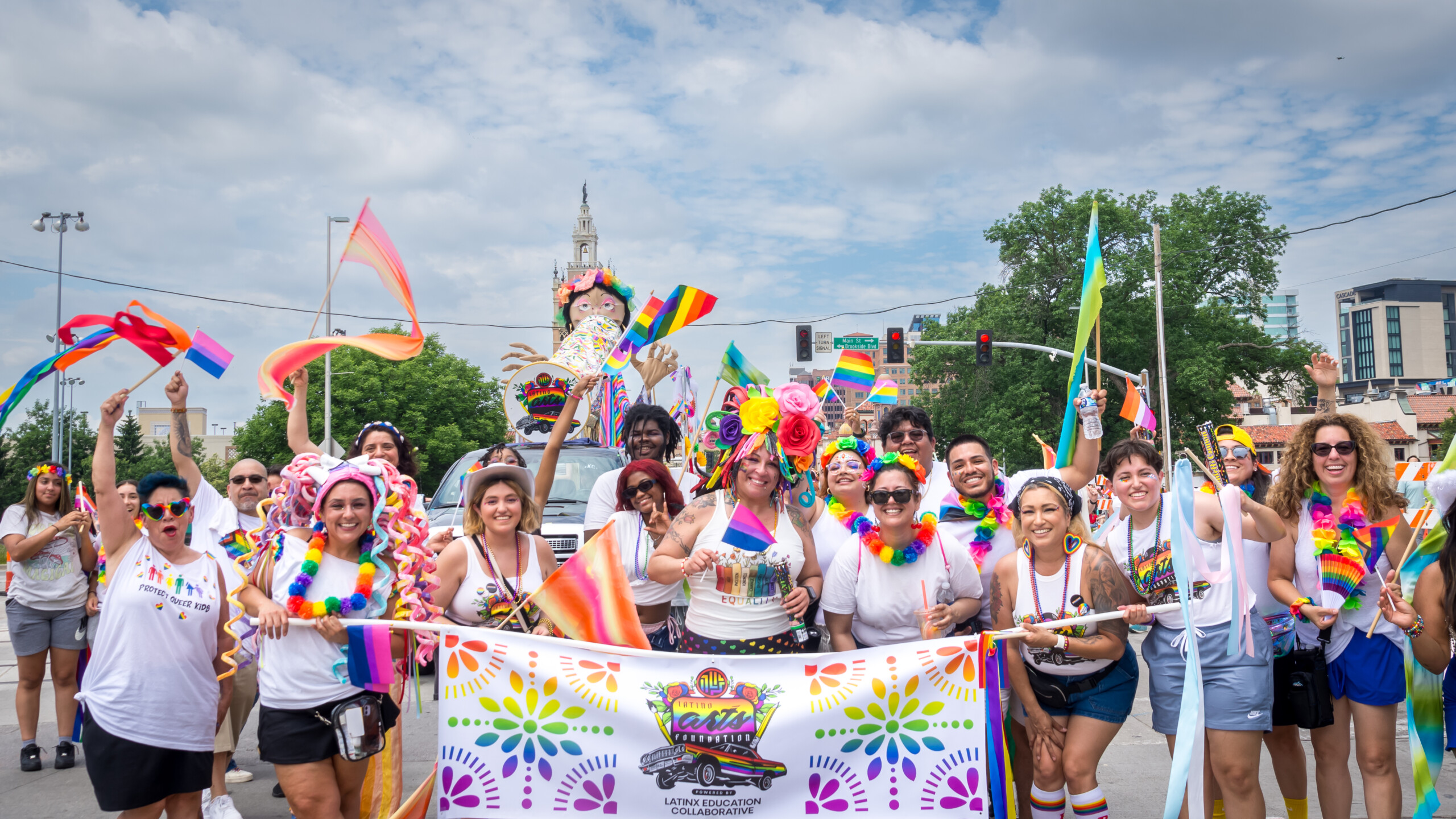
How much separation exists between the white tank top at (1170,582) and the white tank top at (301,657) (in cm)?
307

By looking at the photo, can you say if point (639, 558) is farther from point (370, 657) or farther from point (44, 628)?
point (44, 628)

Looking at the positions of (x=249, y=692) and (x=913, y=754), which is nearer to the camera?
(x=913, y=754)

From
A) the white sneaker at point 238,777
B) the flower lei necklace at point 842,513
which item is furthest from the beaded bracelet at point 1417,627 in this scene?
the white sneaker at point 238,777

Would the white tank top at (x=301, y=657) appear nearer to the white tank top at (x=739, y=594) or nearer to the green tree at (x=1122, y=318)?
the white tank top at (x=739, y=594)

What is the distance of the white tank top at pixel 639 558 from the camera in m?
4.50

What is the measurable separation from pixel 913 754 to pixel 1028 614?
0.71 metres

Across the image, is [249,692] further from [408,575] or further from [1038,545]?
[1038,545]

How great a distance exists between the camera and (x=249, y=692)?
17.0ft

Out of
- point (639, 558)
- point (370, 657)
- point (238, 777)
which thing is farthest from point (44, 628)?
point (639, 558)

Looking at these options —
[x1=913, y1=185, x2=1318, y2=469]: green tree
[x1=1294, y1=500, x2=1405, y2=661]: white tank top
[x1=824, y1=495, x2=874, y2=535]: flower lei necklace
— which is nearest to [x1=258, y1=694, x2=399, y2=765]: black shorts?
[x1=824, y1=495, x2=874, y2=535]: flower lei necklace

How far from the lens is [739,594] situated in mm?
3992

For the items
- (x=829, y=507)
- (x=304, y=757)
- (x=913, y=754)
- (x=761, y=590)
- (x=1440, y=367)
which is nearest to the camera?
(x=304, y=757)

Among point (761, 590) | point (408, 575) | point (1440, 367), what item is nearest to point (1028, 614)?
point (761, 590)

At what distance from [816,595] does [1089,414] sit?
68.9 inches
